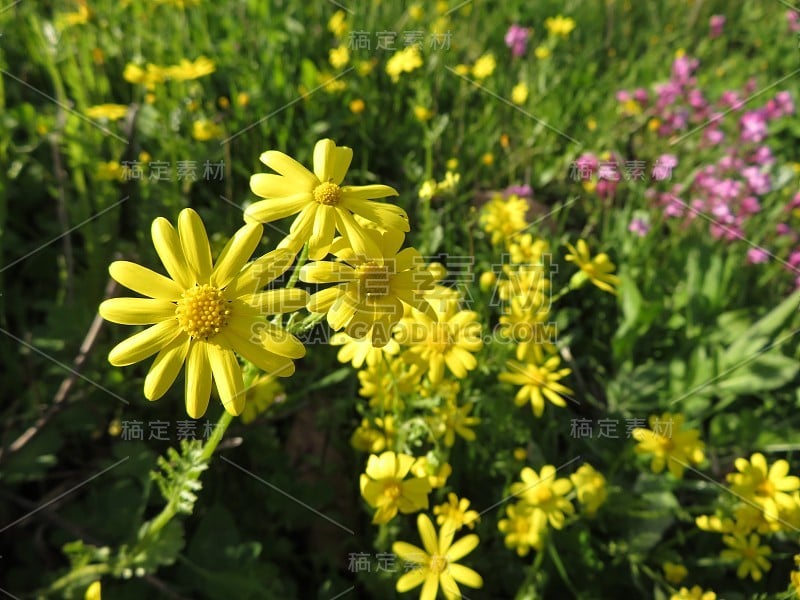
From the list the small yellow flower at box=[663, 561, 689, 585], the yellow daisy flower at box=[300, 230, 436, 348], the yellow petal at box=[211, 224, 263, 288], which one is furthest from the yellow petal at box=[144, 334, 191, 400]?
the small yellow flower at box=[663, 561, 689, 585]

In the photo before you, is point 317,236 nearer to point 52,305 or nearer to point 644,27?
point 52,305

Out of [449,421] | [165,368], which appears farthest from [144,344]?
[449,421]

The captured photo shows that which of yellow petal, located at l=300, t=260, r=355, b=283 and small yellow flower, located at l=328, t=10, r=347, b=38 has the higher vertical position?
yellow petal, located at l=300, t=260, r=355, b=283

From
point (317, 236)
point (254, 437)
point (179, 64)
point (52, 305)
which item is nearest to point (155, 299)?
point (317, 236)

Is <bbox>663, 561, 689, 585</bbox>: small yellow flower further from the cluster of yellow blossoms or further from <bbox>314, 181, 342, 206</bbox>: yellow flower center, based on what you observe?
<bbox>314, 181, 342, 206</bbox>: yellow flower center

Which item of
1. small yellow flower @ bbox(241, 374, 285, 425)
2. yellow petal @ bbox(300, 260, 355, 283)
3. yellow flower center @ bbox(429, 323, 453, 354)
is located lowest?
small yellow flower @ bbox(241, 374, 285, 425)

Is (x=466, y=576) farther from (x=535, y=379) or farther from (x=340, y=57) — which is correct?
(x=340, y=57)

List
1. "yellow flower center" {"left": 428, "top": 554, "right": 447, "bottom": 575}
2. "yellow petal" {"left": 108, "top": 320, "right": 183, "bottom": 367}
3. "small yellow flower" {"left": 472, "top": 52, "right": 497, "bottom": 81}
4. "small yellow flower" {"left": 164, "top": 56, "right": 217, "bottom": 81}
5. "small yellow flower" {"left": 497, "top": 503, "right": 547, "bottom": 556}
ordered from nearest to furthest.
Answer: "yellow petal" {"left": 108, "top": 320, "right": 183, "bottom": 367}, "yellow flower center" {"left": 428, "top": 554, "right": 447, "bottom": 575}, "small yellow flower" {"left": 497, "top": 503, "right": 547, "bottom": 556}, "small yellow flower" {"left": 164, "top": 56, "right": 217, "bottom": 81}, "small yellow flower" {"left": 472, "top": 52, "right": 497, "bottom": 81}
